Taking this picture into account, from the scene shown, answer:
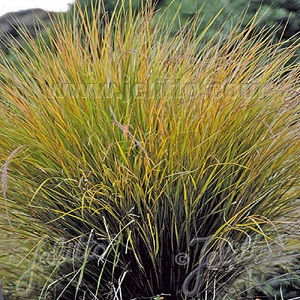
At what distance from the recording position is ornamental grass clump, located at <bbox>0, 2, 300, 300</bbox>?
2.20 meters

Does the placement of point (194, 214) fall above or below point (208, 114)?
below

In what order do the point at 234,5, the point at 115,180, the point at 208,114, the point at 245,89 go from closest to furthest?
the point at 115,180 → the point at 208,114 → the point at 245,89 → the point at 234,5

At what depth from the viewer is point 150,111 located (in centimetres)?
219

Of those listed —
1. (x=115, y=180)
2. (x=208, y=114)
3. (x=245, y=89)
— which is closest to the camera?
(x=115, y=180)

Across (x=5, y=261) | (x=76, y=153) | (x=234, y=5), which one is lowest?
(x=5, y=261)

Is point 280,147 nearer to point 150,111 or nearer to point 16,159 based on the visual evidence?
point 150,111

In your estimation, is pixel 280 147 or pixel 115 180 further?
pixel 280 147

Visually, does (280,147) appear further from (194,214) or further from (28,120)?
(28,120)

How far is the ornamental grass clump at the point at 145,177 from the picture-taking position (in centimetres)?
220

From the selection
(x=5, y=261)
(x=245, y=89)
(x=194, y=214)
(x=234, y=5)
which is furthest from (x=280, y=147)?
(x=234, y=5)

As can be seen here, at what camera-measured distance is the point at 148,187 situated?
2.20 m

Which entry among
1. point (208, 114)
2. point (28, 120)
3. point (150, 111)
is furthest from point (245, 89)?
point (28, 120)

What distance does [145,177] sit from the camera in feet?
7.05

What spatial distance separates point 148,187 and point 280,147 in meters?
0.56
